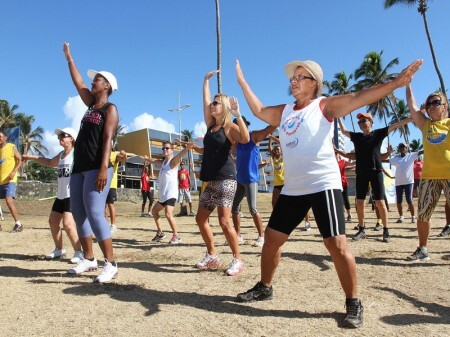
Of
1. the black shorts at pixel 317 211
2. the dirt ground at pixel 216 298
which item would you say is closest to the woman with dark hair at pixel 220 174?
the dirt ground at pixel 216 298

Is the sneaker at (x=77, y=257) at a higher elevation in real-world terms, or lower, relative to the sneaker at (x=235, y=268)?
higher

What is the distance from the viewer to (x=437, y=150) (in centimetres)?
507

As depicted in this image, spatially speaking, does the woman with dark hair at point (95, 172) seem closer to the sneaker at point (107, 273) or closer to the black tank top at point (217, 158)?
the sneaker at point (107, 273)

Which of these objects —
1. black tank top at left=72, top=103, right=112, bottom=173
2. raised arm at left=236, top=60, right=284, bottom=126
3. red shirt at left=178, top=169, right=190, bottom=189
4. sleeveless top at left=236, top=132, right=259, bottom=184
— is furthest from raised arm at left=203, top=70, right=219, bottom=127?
red shirt at left=178, top=169, right=190, bottom=189

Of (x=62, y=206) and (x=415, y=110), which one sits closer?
(x=415, y=110)

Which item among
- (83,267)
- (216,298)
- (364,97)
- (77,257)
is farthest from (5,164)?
(364,97)

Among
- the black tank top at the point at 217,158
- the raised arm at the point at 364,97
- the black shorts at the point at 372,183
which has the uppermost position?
the raised arm at the point at 364,97

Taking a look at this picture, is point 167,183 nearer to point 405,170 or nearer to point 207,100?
point 207,100

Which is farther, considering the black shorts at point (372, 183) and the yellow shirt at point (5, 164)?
the yellow shirt at point (5, 164)

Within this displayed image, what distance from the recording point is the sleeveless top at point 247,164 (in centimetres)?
664

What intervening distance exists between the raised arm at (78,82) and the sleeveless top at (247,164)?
2.94 meters

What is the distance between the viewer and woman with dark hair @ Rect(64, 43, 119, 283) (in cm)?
416

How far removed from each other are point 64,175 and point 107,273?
6.73 feet

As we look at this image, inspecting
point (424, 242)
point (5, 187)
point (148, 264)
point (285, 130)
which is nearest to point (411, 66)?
point (285, 130)
